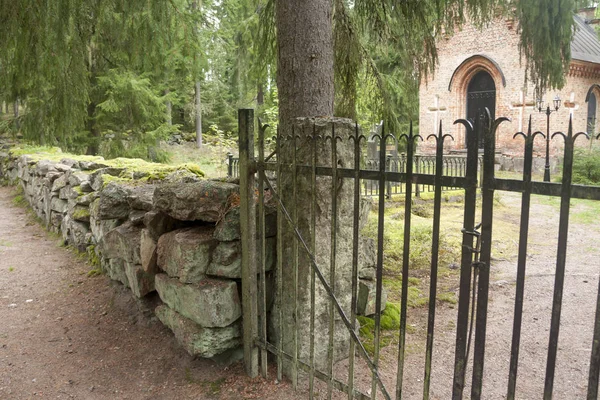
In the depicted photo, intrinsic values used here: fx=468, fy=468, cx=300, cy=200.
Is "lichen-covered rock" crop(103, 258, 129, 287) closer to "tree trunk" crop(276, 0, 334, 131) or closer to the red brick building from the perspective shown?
"tree trunk" crop(276, 0, 334, 131)

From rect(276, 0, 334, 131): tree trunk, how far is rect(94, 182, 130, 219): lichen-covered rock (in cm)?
201

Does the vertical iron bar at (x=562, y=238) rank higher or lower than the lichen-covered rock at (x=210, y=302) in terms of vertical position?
higher

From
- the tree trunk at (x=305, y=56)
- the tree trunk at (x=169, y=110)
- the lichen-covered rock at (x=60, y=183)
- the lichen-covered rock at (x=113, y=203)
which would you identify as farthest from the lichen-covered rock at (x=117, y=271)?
the tree trunk at (x=169, y=110)

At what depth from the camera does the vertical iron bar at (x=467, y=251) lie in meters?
1.99

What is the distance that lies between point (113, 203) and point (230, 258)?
2006 mm

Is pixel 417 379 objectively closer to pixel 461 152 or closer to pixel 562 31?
pixel 562 31

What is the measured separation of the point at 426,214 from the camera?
937cm

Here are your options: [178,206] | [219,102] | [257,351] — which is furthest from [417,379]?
[219,102]

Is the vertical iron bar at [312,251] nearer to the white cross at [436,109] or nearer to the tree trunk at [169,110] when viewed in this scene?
the tree trunk at [169,110]

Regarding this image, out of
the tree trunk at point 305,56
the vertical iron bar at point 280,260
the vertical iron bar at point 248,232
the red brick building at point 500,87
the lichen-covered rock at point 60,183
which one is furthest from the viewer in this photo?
the red brick building at point 500,87

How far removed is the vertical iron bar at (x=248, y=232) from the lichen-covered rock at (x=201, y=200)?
0.27 metres

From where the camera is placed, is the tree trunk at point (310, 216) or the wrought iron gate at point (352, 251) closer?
the wrought iron gate at point (352, 251)

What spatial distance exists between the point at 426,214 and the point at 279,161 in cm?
686

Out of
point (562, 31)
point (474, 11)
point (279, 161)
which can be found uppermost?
point (474, 11)
